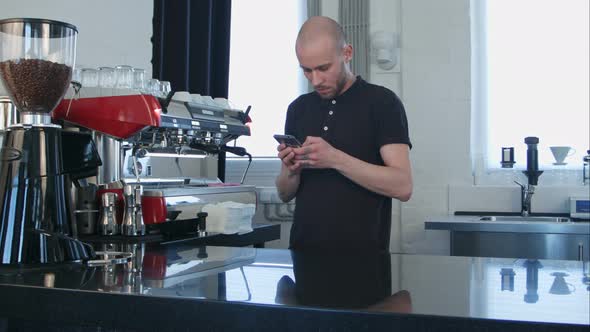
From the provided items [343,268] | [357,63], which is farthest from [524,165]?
[343,268]

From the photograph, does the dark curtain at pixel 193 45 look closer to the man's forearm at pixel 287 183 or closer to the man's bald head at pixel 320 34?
the man's forearm at pixel 287 183

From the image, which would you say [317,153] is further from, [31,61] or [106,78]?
[106,78]

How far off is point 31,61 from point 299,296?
82 centimetres

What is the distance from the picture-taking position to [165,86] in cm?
274

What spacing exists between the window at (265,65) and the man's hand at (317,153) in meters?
2.14

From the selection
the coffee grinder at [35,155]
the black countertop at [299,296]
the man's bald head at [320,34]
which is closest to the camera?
the black countertop at [299,296]

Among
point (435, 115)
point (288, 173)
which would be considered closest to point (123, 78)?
point (288, 173)

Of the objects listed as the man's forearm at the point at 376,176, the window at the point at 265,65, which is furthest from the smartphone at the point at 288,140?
the window at the point at 265,65

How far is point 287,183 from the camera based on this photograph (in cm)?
197

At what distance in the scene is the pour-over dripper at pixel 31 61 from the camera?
1394 mm

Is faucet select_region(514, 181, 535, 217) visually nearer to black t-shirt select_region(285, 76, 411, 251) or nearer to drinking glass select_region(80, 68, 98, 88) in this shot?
black t-shirt select_region(285, 76, 411, 251)

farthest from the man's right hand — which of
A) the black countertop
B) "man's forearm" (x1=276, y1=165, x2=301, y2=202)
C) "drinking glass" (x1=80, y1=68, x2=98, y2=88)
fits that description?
"drinking glass" (x1=80, y1=68, x2=98, y2=88)

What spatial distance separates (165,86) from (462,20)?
164 cm

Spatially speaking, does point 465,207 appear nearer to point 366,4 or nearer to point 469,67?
point 469,67
